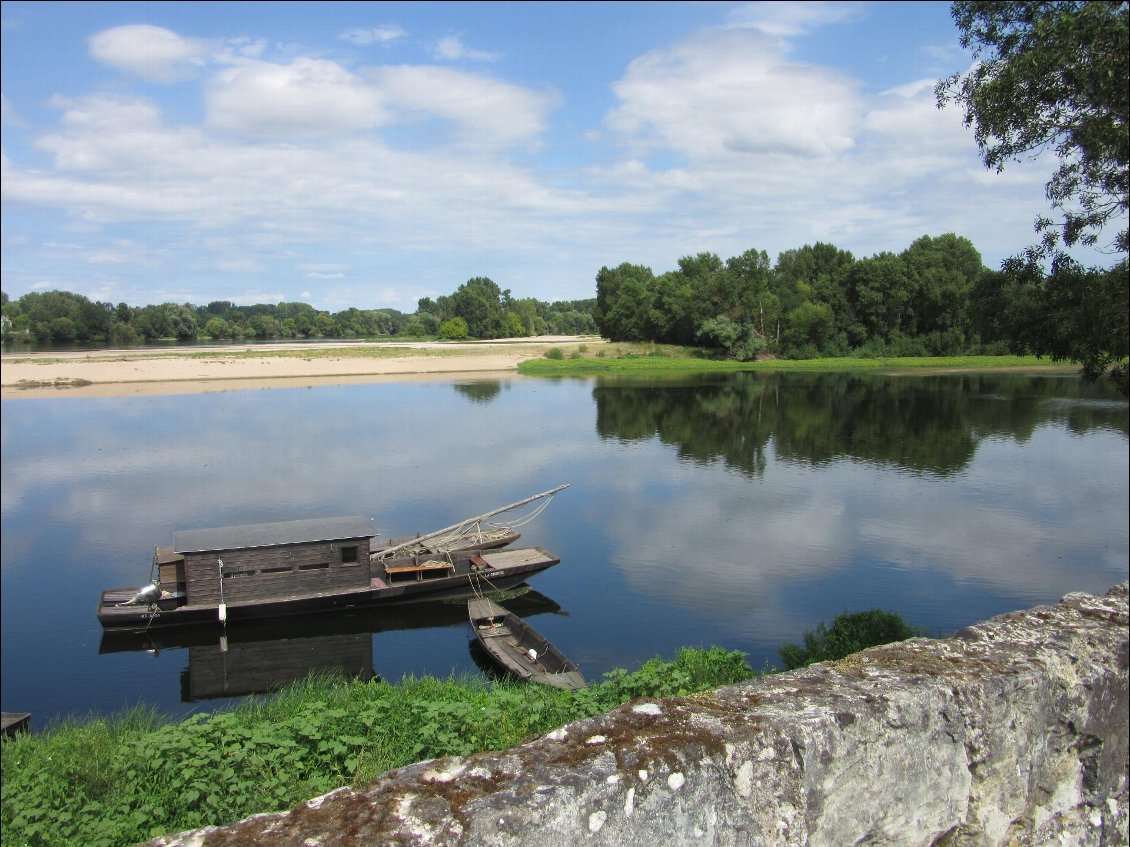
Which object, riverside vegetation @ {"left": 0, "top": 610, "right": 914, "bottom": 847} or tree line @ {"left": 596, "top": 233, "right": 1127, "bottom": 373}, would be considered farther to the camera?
tree line @ {"left": 596, "top": 233, "right": 1127, "bottom": 373}

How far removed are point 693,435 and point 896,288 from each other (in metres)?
58.3

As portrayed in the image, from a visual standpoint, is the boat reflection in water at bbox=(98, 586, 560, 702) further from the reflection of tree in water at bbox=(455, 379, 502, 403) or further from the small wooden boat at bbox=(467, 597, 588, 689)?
the reflection of tree in water at bbox=(455, 379, 502, 403)

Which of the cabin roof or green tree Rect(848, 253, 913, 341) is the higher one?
green tree Rect(848, 253, 913, 341)

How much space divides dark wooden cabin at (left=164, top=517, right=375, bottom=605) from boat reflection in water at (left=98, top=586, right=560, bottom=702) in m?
0.84

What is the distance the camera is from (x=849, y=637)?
14516mm

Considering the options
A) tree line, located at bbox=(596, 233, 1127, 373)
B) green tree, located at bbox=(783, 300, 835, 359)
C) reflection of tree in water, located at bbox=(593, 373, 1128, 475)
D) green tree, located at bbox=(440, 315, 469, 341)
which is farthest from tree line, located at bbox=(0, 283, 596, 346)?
reflection of tree in water, located at bbox=(593, 373, 1128, 475)

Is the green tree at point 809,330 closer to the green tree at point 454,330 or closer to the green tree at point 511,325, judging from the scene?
the green tree at point 454,330

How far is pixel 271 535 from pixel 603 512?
12.3 metres

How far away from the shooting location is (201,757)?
8391 mm

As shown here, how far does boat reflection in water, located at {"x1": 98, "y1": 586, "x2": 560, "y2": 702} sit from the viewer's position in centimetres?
1831

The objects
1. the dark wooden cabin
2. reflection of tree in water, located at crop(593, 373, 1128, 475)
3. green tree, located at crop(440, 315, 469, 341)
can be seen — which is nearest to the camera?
the dark wooden cabin

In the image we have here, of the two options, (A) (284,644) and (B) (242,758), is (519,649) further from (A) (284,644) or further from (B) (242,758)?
(B) (242,758)

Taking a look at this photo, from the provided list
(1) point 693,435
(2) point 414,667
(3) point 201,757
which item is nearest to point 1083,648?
(3) point 201,757

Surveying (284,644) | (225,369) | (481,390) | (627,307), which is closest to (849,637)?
(284,644)
